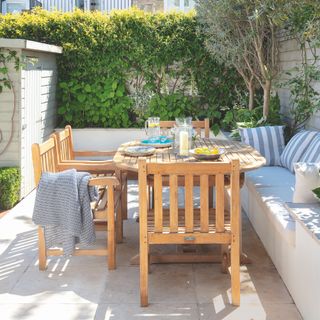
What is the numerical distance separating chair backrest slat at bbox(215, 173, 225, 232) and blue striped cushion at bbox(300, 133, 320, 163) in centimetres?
174

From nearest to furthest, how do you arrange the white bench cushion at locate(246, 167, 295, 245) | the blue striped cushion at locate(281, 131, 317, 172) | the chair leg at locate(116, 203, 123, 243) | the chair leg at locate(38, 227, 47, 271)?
1. the white bench cushion at locate(246, 167, 295, 245)
2. the chair leg at locate(38, 227, 47, 271)
3. the chair leg at locate(116, 203, 123, 243)
4. the blue striped cushion at locate(281, 131, 317, 172)

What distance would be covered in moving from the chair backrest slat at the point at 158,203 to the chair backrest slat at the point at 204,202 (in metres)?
0.24

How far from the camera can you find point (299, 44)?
21.6 feet

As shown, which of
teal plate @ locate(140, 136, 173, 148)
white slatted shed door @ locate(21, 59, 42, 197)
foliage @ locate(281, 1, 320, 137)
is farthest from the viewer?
white slatted shed door @ locate(21, 59, 42, 197)

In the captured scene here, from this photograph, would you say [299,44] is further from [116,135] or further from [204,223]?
[204,223]

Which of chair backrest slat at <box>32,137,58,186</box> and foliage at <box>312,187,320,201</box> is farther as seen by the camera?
chair backrest slat at <box>32,137,58,186</box>

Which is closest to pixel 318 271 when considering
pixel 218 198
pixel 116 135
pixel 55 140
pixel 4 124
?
pixel 218 198

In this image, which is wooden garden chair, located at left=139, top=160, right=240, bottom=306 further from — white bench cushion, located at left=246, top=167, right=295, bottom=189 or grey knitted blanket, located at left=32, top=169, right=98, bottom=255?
white bench cushion, located at left=246, top=167, right=295, bottom=189

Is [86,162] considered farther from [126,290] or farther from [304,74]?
[304,74]

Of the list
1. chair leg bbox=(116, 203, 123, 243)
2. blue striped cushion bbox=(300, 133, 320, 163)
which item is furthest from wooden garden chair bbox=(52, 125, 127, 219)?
blue striped cushion bbox=(300, 133, 320, 163)

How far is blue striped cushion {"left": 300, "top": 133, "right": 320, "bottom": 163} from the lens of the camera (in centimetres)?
498

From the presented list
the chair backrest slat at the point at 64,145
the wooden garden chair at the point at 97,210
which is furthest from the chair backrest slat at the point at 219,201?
the chair backrest slat at the point at 64,145

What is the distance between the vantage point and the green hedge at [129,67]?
8375 millimetres

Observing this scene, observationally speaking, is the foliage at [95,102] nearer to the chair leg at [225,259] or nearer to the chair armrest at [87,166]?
the chair armrest at [87,166]
